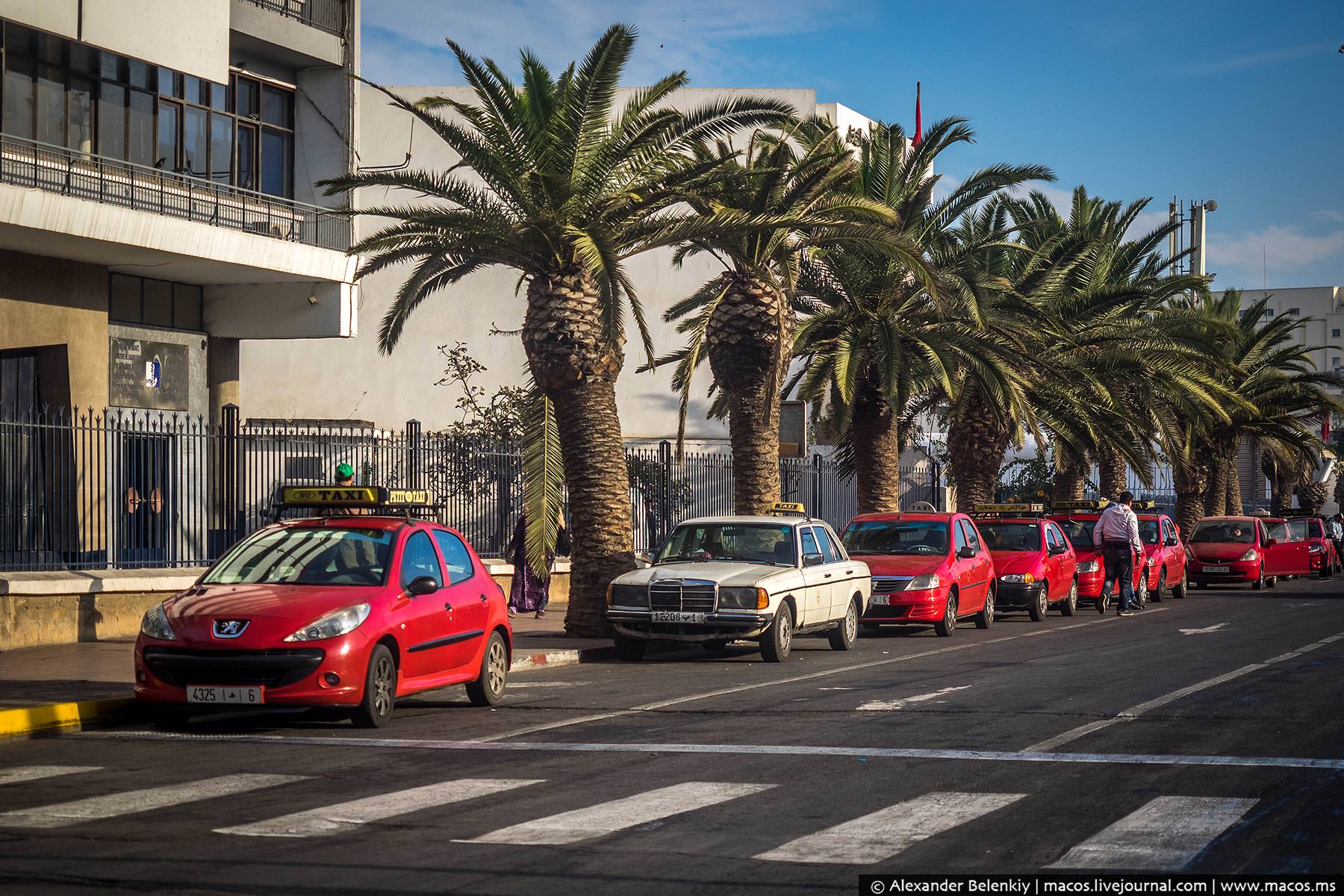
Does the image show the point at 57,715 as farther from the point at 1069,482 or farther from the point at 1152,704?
the point at 1069,482

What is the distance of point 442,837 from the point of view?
696cm

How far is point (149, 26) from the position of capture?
899 inches

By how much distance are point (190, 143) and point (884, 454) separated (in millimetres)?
13450

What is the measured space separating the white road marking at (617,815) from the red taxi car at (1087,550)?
1939cm

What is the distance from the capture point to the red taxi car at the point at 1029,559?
23.9 m

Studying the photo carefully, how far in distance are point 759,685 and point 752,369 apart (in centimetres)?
935

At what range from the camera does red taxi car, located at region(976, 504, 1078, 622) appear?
78.4 feet

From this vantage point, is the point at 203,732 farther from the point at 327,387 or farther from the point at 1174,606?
the point at 327,387

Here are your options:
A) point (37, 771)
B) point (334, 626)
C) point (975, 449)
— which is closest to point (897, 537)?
point (975, 449)

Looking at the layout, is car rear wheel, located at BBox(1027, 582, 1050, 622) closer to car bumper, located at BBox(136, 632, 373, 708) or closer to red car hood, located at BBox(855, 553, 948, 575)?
red car hood, located at BBox(855, 553, 948, 575)

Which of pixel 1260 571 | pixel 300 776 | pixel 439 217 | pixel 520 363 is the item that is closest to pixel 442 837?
pixel 300 776

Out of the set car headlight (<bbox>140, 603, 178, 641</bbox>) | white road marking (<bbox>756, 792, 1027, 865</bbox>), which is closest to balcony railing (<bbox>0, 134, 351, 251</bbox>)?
car headlight (<bbox>140, 603, 178, 641</bbox>)

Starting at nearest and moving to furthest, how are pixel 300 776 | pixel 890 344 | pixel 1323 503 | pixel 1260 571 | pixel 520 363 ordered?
pixel 300 776, pixel 890 344, pixel 1260 571, pixel 520 363, pixel 1323 503

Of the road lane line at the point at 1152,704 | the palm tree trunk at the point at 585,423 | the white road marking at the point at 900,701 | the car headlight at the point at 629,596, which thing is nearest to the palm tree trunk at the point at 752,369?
the palm tree trunk at the point at 585,423
